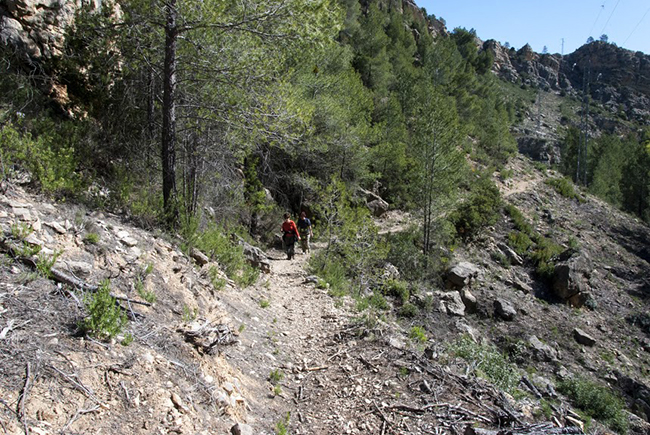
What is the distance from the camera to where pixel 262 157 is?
11664mm

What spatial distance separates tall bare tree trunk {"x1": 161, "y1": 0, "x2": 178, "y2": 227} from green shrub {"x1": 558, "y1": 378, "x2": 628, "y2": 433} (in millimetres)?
11466

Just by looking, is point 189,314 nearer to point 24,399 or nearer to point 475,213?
point 24,399

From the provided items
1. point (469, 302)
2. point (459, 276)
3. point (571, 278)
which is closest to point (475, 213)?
point (571, 278)

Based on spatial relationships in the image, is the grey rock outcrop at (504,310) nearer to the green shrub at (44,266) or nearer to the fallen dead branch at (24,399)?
the green shrub at (44,266)

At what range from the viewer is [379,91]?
27.7m

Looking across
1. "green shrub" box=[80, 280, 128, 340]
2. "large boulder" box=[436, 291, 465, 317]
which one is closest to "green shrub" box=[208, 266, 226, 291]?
"green shrub" box=[80, 280, 128, 340]

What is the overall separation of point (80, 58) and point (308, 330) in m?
7.03

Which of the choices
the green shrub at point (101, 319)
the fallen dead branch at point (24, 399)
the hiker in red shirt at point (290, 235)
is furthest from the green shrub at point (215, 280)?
the hiker in red shirt at point (290, 235)

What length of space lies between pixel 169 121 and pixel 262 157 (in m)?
5.19

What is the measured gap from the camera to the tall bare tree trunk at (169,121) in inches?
247

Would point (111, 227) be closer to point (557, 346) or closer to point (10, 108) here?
point (10, 108)

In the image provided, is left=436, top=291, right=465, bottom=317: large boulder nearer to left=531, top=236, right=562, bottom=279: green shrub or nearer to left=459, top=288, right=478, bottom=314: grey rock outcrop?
left=459, top=288, right=478, bottom=314: grey rock outcrop

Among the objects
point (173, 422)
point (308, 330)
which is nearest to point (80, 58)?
point (308, 330)

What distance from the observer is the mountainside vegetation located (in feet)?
20.7
